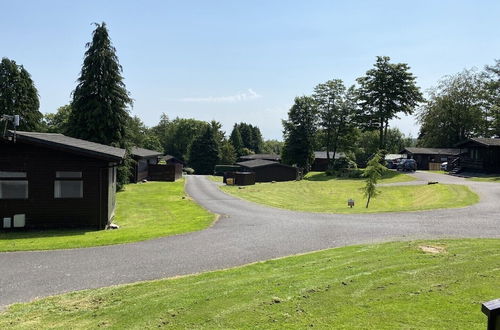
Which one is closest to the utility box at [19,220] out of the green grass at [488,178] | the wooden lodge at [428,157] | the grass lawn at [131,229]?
the grass lawn at [131,229]

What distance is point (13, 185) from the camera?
18734 mm

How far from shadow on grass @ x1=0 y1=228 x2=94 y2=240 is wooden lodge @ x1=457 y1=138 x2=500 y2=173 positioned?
45.3 m

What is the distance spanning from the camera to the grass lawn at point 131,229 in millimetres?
14945

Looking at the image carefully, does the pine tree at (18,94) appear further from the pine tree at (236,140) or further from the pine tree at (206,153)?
the pine tree at (236,140)

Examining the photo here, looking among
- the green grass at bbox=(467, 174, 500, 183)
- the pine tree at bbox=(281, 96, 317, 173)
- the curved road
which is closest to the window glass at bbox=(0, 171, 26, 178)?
the curved road

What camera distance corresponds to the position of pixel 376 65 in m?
60.1

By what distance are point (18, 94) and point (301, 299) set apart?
57976 millimetres

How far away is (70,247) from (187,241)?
4.28m

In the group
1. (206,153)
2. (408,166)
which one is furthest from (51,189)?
(206,153)

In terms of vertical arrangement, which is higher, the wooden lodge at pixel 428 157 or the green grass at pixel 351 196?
the wooden lodge at pixel 428 157

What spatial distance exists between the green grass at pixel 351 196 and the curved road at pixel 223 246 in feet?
13.7

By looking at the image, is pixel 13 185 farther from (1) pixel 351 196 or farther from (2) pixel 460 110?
(2) pixel 460 110

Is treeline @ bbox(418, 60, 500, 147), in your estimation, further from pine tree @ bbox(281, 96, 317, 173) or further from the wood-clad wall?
the wood-clad wall

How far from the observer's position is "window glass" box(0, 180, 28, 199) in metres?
18.6
